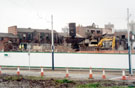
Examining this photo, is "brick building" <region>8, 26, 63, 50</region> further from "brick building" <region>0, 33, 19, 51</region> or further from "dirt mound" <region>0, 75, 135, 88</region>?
"dirt mound" <region>0, 75, 135, 88</region>

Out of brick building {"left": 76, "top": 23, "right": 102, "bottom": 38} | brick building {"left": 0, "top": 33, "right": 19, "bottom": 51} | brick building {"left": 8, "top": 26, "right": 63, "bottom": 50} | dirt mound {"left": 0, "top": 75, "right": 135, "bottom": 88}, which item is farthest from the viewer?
brick building {"left": 76, "top": 23, "right": 102, "bottom": 38}

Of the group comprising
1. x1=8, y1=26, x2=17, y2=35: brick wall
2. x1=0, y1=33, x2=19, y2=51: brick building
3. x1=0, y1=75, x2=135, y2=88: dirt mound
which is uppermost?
x1=8, y1=26, x2=17, y2=35: brick wall

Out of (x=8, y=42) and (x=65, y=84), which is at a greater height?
(x=8, y=42)

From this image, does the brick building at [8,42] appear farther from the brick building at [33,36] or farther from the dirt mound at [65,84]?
the dirt mound at [65,84]

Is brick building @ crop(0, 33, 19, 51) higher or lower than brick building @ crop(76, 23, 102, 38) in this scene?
lower

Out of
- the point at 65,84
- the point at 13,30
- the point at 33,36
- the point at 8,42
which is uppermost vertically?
the point at 13,30

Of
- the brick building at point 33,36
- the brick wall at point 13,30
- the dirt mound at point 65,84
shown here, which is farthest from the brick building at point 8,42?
the dirt mound at point 65,84

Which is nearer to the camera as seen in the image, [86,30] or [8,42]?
[8,42]

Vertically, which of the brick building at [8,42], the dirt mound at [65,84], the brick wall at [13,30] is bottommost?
the dirt mound at [65,84]

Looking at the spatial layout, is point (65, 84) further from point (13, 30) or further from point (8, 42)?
point (13, 30)

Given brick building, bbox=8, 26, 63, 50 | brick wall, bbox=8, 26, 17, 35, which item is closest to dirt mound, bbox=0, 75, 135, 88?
brick wall, bbox=8, 26, 17, 35

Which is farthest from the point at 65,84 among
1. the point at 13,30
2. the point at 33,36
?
the point at 33,36

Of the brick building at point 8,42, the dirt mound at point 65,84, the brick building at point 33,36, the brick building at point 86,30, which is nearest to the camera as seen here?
the dirt mound at point 65,84

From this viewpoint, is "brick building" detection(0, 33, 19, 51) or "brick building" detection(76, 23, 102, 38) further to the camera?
"brick building" detection(76, 23, 102, 38)
